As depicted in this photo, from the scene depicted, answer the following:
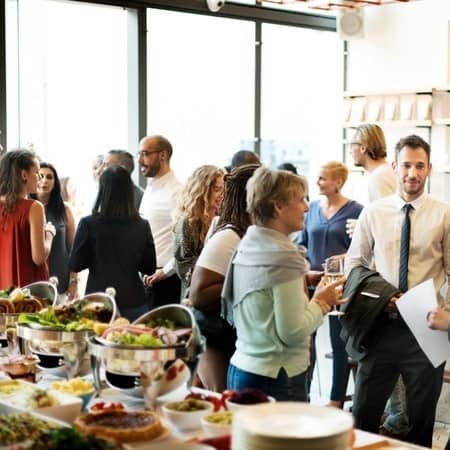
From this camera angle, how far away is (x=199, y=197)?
5.26m

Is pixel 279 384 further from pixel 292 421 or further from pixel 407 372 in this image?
pixel 292 421

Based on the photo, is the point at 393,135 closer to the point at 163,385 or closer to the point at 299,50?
the point at 299,50

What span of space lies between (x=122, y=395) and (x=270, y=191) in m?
0.90

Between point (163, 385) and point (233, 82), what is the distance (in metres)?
6.73

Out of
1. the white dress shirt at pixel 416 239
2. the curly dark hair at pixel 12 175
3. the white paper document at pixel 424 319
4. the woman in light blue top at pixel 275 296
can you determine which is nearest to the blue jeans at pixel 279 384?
the woman in light blue top at pixel 275 296

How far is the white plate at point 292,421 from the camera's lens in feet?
7.16

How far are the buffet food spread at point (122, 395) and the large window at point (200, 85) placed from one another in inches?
194


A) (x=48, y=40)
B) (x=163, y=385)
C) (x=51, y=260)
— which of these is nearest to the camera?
(x=163, y=385)

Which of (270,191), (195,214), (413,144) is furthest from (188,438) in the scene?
(195,214)

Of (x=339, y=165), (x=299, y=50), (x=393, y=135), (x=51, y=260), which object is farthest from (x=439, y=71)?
(x=51, y=260)

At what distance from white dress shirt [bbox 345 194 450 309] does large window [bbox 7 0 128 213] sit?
3.53 meters

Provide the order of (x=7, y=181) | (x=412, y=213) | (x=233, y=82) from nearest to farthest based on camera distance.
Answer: (x=412, y=213) → (x=7, y=181) → (x=233, y=82)

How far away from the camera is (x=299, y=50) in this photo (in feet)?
33.3

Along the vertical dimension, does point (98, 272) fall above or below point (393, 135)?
below
